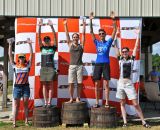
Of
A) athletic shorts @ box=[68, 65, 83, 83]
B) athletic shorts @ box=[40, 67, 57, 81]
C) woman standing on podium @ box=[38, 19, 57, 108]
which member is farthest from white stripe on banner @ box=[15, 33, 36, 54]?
athletic shorts @ box=[68, 65, 83, 83]

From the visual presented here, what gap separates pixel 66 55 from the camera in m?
10.2

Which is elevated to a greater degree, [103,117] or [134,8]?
[134,8]

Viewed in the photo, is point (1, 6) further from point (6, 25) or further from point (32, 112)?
point (32, 112)

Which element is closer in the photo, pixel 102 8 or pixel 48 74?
pixel 48 74

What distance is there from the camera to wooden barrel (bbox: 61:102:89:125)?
30.1 ft

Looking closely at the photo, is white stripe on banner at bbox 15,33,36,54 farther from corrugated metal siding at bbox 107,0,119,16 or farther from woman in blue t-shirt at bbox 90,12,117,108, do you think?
corrugated metal siding at bbox 107,0,119,16

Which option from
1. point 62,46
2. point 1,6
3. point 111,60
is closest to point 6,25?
point 1,6

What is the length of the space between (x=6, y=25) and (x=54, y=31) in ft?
8.29

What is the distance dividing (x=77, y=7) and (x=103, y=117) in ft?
9.79

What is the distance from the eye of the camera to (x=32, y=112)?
10.2m

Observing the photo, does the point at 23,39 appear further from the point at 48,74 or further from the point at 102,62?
the point at 102,62

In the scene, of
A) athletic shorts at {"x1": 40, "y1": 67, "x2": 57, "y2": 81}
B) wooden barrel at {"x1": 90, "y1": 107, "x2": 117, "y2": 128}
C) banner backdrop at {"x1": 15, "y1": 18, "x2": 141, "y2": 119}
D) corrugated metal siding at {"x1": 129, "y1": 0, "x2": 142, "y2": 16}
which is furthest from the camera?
corrugated metal siding at {"x1": 129, "y1": 0, "x2": 142, "y2": 16}

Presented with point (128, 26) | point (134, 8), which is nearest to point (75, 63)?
point (128, 26)

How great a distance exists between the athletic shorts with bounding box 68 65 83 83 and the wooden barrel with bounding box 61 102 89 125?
1.82 feet
